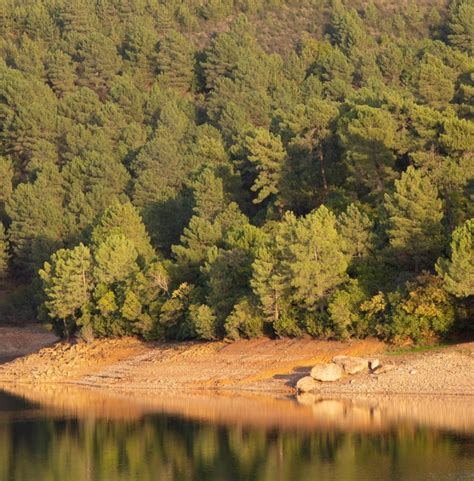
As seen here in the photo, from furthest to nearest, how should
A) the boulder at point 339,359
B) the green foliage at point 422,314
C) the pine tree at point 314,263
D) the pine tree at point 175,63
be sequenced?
the pine tree at point 175,63 < the pine tree at point 314,263 < the green foliage at point 422,314 < the boulder at point 339,359

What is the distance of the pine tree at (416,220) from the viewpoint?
63969mm

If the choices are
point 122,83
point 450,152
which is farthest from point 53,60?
point 450,152

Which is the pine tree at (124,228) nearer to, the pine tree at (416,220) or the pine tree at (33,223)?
the pine tree at (33,223)

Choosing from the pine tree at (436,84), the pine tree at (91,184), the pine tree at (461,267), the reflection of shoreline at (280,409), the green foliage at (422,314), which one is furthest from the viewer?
the pine tree at (91,184)

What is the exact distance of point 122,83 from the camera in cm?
13700

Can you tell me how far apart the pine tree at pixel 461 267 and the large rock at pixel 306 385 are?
27.6 feet

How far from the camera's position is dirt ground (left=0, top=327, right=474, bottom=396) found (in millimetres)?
55531

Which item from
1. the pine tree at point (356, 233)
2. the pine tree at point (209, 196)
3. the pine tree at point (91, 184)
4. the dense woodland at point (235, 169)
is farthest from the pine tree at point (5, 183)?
the pine tree at point (356, 233)

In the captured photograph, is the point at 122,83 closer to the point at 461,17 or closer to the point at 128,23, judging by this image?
the point at 128,23

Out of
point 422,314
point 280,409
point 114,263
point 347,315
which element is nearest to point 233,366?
point 347,315

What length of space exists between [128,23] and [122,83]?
894 inches

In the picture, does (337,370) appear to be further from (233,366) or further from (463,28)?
(463,28)

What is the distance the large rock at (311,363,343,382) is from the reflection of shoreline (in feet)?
5.14

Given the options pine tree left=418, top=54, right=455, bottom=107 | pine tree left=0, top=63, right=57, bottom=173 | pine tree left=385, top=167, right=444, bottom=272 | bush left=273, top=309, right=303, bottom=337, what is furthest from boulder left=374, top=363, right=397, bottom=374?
pine tree left=0, top=63, right=57, bottom=173
